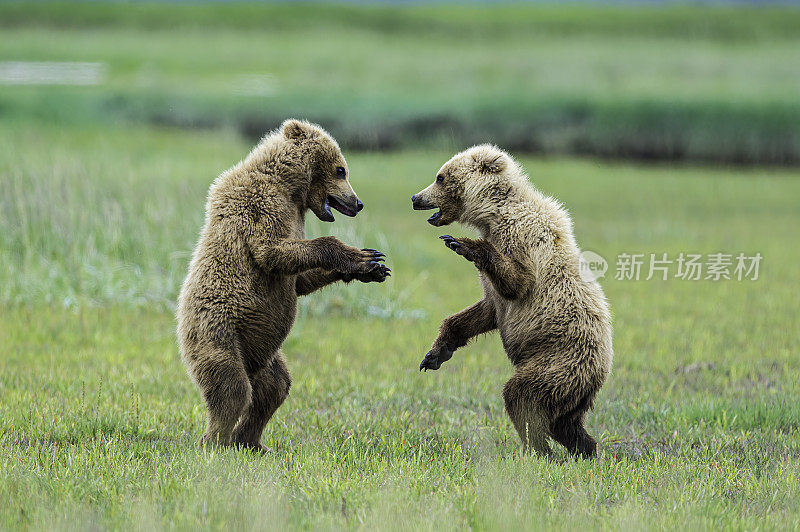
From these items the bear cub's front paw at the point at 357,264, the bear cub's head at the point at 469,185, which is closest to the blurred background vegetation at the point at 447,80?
the bear cub's head at the point at 469,185

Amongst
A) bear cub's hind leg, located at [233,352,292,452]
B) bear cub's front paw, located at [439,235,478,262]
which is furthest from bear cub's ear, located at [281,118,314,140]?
bear cub's hind leg, located at [233,352,292,452]

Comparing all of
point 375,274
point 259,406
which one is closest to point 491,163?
point 375,274

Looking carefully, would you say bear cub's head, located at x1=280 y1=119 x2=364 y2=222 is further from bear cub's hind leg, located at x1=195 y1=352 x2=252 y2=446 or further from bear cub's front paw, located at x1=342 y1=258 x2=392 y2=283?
bear cub's hind leg, located at x1=195 y1=352 x2=252 y2=446

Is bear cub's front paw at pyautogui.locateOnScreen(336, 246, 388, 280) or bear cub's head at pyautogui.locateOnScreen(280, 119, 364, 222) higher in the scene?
Result: bear cub's head at pyautogui.locateOnScreen(280, 119, 364, 222)

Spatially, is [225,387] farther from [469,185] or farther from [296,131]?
[469,185]

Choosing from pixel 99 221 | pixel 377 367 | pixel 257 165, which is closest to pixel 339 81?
pixel 99 221

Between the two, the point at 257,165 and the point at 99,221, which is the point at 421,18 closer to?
the point at 99,221

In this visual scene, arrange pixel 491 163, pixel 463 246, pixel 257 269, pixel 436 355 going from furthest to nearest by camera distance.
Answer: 1. pixel 436 355
2. pixel 491 163
3. pixel 257 269
4. pixel 463 246

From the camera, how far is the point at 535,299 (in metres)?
5.92

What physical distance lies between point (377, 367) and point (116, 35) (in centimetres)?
4102

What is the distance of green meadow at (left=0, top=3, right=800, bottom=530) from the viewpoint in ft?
16.2

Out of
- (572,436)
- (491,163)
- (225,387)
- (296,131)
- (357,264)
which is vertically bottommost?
(572,436)

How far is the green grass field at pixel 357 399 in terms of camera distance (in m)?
4.87

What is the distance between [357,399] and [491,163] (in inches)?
94.2
